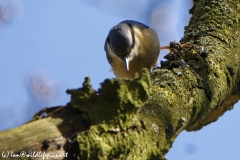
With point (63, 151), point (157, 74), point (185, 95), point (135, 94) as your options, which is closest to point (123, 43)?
point (157, 74)

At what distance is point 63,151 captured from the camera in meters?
1.43

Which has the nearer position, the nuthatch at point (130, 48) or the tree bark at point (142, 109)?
the tree bark at point (142, 109)

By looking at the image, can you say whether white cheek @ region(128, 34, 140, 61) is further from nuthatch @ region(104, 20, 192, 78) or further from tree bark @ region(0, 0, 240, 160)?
tree bark @ region(0, 0, 240, 160)

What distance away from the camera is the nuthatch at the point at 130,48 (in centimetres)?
343

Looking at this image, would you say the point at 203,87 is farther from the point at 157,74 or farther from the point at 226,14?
the point at 226,14

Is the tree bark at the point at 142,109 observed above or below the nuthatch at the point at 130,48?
below

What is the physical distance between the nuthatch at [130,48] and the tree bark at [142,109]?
0.85 metres

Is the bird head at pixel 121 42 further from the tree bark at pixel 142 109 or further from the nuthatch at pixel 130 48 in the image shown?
the tree bark at pixel 142 109

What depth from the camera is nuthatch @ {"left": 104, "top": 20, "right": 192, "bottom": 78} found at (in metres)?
3.43

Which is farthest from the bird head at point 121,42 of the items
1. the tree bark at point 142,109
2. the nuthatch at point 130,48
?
the tree bark at point 142,109

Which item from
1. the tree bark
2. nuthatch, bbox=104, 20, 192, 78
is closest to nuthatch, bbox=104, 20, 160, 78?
nuthatch, bbox=104, 20, 192, 78

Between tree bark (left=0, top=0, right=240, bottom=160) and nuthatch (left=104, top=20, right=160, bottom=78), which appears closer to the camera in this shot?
tree bark (left=0, top=0, right=240, bottom=160)

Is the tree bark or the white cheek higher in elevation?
the white cheek

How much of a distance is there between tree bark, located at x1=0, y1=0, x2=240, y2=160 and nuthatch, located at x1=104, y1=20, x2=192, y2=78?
85 cm
